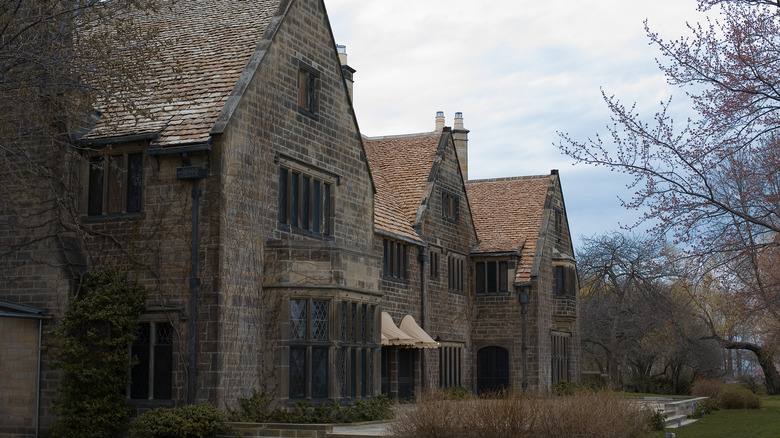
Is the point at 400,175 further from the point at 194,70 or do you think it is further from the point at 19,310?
the point at 19,310

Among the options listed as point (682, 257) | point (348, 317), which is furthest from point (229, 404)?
point (682, 257)

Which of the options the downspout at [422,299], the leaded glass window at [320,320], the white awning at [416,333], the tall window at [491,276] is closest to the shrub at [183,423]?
the leaded glass window at [320,320]

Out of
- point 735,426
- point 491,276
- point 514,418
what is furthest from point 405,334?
point 514,418

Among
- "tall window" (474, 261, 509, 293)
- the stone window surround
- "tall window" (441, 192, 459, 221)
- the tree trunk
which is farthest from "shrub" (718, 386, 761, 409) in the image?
the stone window surround

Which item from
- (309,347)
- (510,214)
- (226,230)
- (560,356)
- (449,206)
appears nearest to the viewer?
(226,230)

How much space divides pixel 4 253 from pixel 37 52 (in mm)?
6356

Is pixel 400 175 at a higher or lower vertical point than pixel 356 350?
higher

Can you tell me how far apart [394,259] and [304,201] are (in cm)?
880

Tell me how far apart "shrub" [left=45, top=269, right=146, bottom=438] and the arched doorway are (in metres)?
21.4

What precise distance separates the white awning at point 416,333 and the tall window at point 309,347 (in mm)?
8731

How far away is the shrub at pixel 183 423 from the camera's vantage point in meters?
18.8

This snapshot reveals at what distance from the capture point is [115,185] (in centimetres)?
2172

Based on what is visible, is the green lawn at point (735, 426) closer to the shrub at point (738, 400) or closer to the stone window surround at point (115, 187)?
the shrub at point (738, 400)

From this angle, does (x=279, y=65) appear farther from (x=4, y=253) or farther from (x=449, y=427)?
(x=449, y=427)
